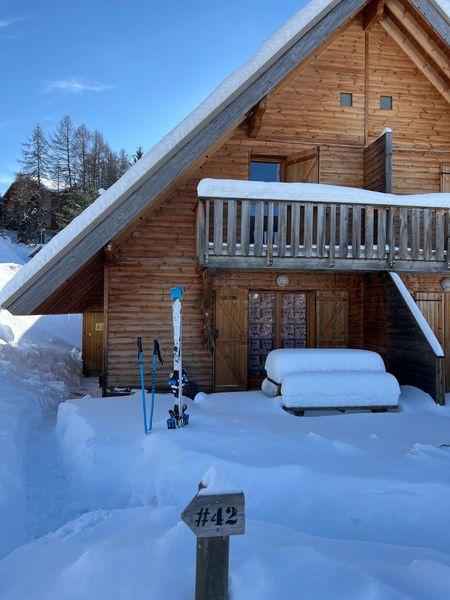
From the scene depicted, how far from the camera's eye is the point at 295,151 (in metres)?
9.78

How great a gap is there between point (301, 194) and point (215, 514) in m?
6.44

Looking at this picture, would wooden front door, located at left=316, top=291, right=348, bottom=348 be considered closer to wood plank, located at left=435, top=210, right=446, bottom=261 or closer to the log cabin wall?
wood plank, located at left=435, top=210, right=446, bottom=261

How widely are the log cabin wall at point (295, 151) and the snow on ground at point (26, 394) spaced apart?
1.88m

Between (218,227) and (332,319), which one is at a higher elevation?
(218,227)

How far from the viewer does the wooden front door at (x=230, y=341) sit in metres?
9.23

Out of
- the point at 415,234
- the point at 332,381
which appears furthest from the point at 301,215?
the point at 332,381

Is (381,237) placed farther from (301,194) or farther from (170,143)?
(170,143)

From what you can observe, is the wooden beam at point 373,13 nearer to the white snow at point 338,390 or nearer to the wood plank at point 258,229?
the wood plank at point 258,229

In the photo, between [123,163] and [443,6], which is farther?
[123,163]

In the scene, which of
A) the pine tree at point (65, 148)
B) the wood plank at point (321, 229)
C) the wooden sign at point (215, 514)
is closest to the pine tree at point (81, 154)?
the pine tree at point (65, 148)

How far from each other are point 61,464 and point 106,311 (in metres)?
3.98

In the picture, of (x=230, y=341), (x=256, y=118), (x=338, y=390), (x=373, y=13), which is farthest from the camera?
(x=373, y=13)

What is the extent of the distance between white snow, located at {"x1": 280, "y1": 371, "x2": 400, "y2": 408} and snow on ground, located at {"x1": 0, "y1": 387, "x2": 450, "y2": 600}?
0.90ft

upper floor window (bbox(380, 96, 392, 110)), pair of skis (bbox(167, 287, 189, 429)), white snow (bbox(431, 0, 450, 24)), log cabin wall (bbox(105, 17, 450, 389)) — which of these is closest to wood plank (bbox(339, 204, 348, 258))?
log cabin wall (bbox(105, 17, 450, 389))
